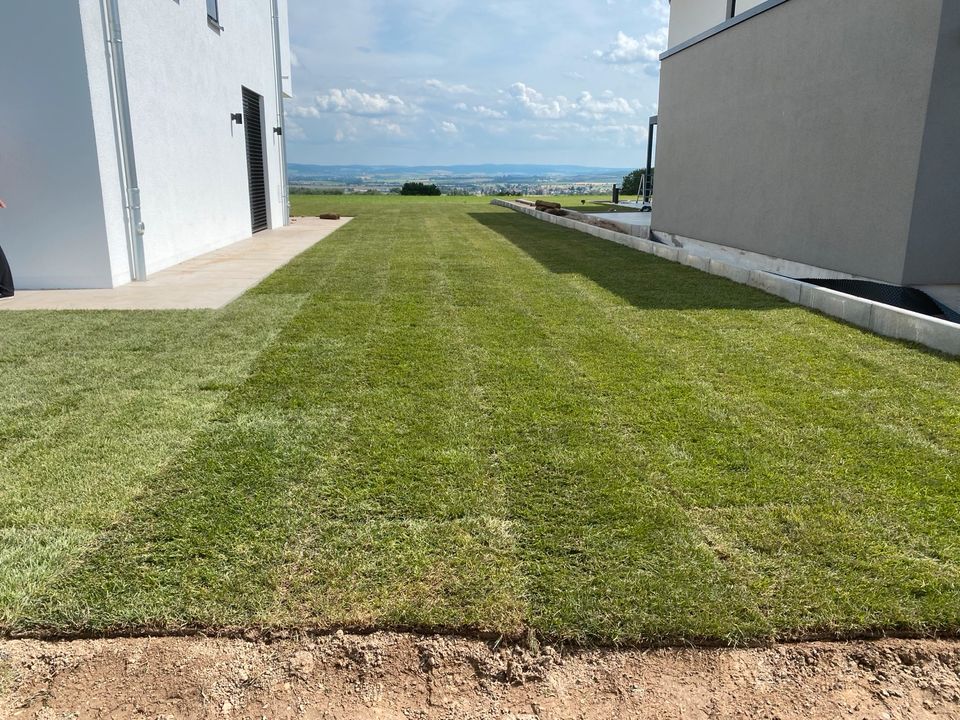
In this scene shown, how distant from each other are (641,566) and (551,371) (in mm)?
2257

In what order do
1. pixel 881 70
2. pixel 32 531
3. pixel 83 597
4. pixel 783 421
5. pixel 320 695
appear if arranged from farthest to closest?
1. pixel 881 70
2. pixel 783 421
3. pixel 32 531
4. pixel 83 597
5. pixel 320 695

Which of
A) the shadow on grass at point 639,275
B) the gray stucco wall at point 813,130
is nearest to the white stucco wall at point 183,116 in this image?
the shadow on grass at point 639,275

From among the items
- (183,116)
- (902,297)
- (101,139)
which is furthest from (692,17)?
(101,139)

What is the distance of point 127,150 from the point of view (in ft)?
25.6

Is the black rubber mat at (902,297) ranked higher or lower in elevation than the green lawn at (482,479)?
higher

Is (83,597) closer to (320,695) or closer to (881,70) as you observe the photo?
(320,695)

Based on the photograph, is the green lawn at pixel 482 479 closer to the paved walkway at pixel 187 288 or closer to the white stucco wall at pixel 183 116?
the paved walkway at pixel 187 288

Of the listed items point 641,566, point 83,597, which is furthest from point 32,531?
point 641,566

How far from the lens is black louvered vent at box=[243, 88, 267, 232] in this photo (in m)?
14.8

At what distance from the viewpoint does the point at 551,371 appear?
446cm

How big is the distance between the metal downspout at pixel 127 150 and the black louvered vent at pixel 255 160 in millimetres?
6904

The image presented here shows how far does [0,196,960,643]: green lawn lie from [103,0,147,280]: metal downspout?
2650 mm

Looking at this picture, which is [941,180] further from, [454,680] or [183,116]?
[183,116]

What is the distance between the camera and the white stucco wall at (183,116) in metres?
8.02
